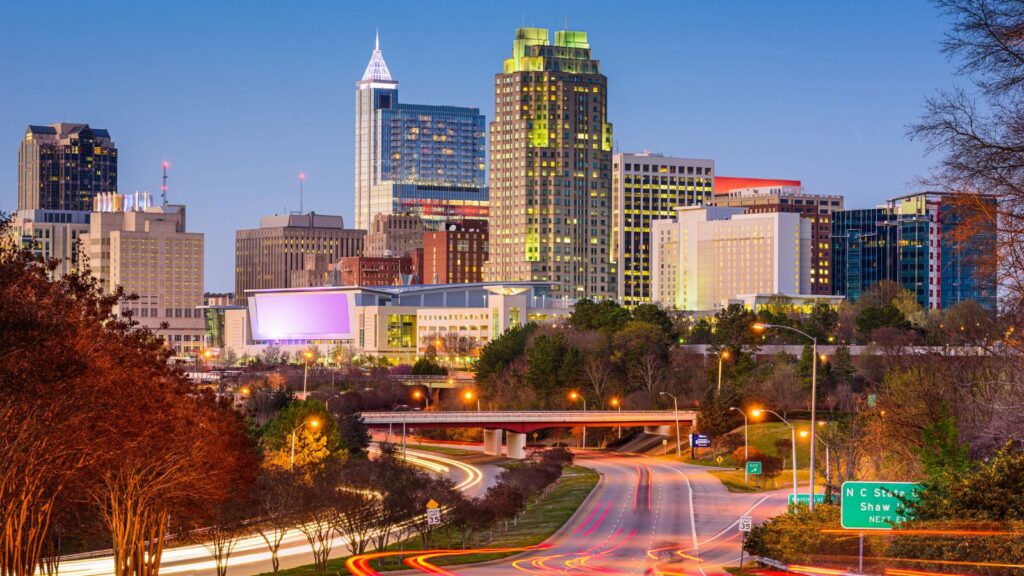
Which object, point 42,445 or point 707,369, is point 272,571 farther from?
point 707,369

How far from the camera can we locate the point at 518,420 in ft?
459

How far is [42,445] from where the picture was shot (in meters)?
40.2

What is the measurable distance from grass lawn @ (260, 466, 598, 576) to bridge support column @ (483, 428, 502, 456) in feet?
106

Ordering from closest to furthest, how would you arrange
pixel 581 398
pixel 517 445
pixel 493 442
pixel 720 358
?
pixel 517 445 → pixel 493 442 → pixel 720 358 → pixel 581 398

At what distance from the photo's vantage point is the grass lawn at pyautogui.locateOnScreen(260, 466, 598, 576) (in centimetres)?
6706

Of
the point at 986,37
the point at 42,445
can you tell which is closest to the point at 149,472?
the point at 42,445

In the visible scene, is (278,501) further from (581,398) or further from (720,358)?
(581,398)

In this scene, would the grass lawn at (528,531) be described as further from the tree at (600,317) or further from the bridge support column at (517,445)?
the tree at (600,317)

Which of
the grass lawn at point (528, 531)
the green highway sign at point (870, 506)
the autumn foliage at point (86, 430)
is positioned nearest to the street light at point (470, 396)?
the grass lawn at point (528, 531)

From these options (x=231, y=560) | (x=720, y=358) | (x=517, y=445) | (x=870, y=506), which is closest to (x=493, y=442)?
(x=517, y=445)

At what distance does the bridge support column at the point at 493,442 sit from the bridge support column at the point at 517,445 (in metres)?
3.38

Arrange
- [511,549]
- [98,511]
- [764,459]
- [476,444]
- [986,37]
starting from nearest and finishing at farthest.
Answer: [986,37], [98,511], [511,549], [764,459], [476,444]

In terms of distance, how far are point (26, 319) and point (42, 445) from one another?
9.03m

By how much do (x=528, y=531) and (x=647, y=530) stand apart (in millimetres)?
7300
